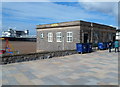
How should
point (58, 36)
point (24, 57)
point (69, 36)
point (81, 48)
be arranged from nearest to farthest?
point (24, 57) < point (81, 48) < point (69, 36) < point (58, 36)

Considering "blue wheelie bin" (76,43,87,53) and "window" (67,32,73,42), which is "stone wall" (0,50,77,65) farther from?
"window" (67,32,73,42)

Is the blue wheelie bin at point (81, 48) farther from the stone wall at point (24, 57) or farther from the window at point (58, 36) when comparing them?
the window at point (58, 36)

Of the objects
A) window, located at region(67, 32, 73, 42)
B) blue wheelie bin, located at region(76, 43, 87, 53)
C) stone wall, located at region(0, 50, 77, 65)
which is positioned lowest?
stone wall, located at region(0, 50, 77, 65)

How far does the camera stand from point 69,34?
26.0 m

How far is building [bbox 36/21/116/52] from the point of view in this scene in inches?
978

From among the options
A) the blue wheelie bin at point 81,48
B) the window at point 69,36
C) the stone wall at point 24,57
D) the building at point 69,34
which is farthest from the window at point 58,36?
the stone wall at point 24,57

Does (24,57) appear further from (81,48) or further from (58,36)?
(58,36)

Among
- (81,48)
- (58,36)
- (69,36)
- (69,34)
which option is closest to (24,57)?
(81,48)

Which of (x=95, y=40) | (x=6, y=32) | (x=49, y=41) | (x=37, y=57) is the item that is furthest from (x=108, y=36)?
(x=6, y=32)

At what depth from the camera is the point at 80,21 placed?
24375mm

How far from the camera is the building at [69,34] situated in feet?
81.5

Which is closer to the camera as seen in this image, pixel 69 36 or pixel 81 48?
pixel 81 48

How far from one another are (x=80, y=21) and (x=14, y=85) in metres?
20.8

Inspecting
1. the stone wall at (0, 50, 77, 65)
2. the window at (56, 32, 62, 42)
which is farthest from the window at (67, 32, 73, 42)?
the stone wall at (0, 50, 77, 65)
